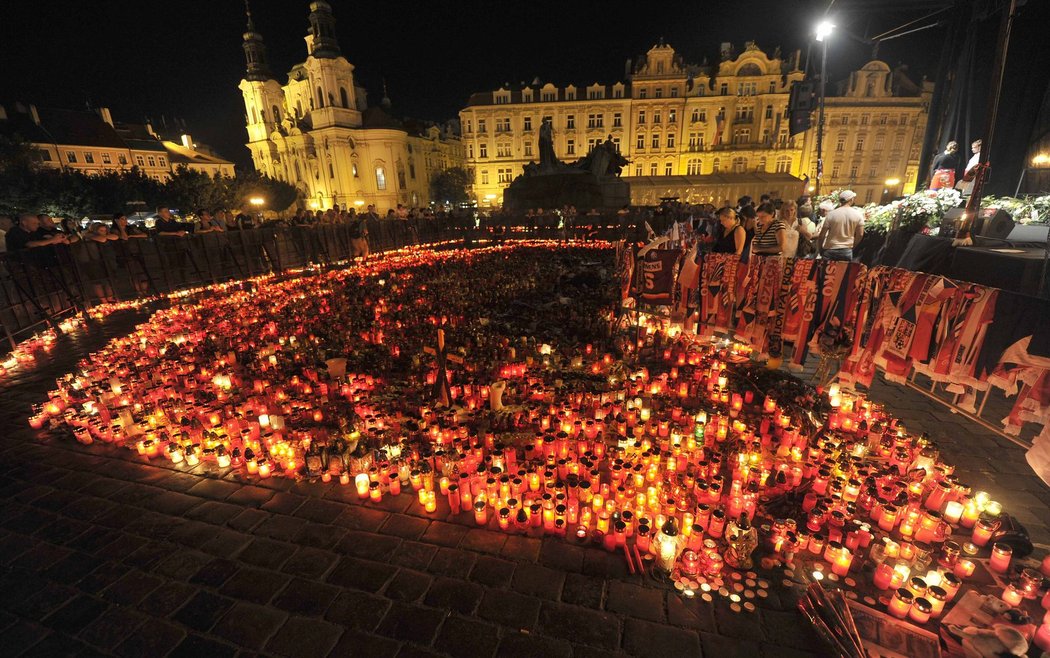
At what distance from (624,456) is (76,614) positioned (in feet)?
16.1

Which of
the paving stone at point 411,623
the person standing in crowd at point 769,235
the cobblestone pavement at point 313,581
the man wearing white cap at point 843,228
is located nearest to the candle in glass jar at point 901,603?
the cobblestone pavement at point 313,581

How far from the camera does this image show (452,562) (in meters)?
3.57

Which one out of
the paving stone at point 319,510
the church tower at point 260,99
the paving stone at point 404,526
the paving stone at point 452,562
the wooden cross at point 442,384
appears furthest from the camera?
the church tower at point 260,99

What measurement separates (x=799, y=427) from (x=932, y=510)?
1.33 m

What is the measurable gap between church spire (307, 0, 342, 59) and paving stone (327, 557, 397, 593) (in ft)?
232

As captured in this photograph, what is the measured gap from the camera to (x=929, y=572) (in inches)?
126

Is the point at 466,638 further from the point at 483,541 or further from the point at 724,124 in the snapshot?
the point at 724,124

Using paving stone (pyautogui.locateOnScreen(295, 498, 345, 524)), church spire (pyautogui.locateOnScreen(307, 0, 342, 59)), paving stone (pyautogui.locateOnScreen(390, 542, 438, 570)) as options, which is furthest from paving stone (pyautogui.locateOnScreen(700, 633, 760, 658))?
church spire (pyautogui.locateOnScreen(307, 0, 342, 59))

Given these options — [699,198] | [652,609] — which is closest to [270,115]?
[699,198]

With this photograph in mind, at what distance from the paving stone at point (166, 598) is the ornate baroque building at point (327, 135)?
63290 mm

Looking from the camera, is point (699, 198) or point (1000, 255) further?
point (699, 198)

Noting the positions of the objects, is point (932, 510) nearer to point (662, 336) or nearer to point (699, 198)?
point (662, 336)

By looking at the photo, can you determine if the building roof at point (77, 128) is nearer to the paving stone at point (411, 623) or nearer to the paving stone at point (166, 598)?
the paving stone at point (166, 598)

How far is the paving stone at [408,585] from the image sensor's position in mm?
3273
